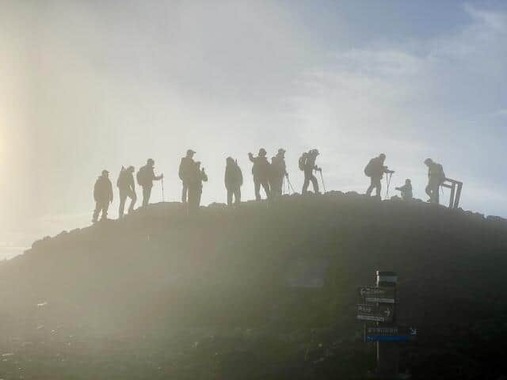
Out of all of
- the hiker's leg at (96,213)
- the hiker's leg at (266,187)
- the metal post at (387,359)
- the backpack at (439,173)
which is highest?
the backpack at (439,173)

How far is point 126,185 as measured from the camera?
35.8m

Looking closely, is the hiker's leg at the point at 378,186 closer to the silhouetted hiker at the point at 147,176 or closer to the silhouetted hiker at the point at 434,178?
the silhouetted hiker at the point at 434,178

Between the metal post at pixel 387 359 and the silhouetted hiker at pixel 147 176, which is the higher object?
the silhouetted hiker at pixel 147 176

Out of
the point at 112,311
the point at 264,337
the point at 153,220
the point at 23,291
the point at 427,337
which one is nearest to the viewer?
the point at 427,337

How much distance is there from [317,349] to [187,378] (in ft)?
12.7

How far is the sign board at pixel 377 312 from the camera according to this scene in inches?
625

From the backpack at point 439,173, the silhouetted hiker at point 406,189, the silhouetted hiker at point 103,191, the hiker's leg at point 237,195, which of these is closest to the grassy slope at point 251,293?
the hiker's leg at point 237,195

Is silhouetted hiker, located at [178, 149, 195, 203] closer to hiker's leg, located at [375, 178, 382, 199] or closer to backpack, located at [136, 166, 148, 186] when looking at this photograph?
backpack, located at [136, 166, 148, 186]

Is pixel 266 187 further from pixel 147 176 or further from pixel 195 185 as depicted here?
pixel 147 176

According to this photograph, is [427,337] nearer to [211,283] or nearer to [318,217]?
[211,283]

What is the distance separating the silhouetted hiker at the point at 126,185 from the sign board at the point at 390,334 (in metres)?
22.6

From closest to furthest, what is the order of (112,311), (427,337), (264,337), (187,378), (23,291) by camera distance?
(187,378) → (427,337) → (264,337) → (112,311) → (23,291)

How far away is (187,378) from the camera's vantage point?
55.8 ft

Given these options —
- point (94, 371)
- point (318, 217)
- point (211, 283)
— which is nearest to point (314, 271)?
point (211, 283)
